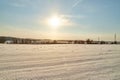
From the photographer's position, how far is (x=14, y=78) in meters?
5.63

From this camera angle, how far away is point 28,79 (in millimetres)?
5547

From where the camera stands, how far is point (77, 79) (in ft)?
19.0

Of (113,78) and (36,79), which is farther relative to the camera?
(113,78)

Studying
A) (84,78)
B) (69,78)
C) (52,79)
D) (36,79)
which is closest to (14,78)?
(36,79)

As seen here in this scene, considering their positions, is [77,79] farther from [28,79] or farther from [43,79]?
[28,79]

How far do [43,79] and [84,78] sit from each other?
1.32m

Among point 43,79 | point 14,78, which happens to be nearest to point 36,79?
point 43,79

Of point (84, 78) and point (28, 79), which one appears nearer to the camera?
point (28, 79)

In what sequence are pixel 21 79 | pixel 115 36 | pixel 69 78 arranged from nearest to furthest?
1. pixel 21 79
2. pixel 69 78
3. pixel 115 36

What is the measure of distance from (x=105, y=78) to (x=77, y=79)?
93 centimetres

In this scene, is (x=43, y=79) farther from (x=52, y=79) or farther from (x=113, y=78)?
(x=113, y=78)

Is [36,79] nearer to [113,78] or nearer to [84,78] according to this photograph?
[84,78]

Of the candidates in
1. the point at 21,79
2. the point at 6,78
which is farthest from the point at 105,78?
the point at 6,78

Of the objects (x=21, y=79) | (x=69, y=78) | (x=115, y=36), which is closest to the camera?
(x=21, y=79)
